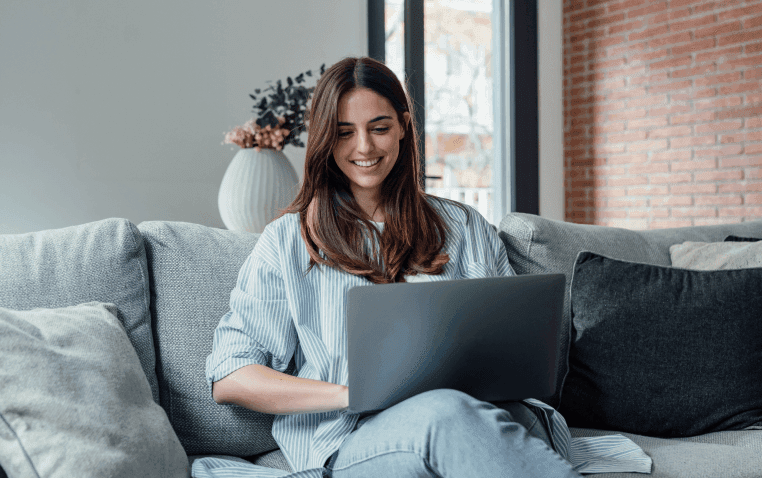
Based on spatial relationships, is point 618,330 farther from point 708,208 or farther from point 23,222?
point 708,208

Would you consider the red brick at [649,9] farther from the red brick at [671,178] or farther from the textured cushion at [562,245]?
the textured cushion at [562,245]

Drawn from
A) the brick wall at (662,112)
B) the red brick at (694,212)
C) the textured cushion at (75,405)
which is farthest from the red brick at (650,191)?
the textured cushion at (75,405)

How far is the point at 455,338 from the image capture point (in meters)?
0.92

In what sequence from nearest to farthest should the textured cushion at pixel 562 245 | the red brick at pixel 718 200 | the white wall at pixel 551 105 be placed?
the textured cushion at pixel 562 245
the red brick at pixel 718 200
the white wall at pixel 551 105

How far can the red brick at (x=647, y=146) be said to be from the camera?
3.87 metres

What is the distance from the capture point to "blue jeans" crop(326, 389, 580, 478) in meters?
0.89

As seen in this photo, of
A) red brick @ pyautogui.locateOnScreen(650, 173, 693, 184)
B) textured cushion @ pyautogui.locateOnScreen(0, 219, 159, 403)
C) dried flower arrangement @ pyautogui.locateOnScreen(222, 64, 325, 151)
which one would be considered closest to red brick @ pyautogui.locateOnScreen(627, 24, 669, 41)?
red brick @ pyautogui.locateOnScreen(650, 173, 693, 184)

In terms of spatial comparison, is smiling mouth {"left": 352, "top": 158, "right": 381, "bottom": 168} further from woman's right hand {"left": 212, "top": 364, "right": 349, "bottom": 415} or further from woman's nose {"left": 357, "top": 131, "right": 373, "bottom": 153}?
woman's right hand {"left": 212, "top": 364, "right": 349, "bottom": 415}

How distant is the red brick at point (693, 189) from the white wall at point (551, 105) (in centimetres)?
72

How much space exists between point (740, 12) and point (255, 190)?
2.97 m

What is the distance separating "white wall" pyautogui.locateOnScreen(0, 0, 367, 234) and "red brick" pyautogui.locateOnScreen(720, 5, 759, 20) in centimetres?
229

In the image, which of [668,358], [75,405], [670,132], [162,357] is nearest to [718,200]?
[670,132]

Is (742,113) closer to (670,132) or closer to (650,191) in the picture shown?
(670,132)

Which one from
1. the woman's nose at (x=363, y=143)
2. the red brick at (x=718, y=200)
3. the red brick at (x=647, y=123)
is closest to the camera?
the woman's nose at (x=363, y=143)
